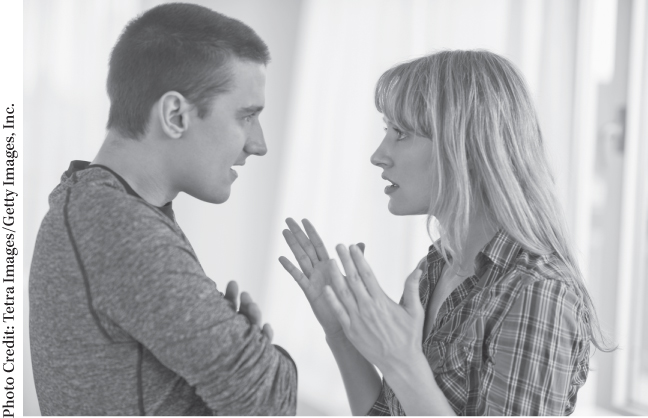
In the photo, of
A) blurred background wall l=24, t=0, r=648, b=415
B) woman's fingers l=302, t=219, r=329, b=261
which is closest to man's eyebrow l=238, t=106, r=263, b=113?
woman's fingers l=302, t=219, r=329, b=261

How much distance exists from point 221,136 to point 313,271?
1.48 feet

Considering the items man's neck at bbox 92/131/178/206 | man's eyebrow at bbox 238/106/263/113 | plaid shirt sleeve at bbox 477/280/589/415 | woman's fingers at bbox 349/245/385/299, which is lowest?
plaid shirt sleeve at bbox 477/280/589/415

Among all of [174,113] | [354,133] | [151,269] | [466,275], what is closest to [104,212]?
[151,269]

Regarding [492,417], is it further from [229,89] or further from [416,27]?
[416,27]

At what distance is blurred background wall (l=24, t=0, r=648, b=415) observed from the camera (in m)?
2.49

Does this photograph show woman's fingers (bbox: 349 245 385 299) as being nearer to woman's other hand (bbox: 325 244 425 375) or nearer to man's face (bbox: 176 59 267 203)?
woman's other hand (bbox: 325 244 425 375)

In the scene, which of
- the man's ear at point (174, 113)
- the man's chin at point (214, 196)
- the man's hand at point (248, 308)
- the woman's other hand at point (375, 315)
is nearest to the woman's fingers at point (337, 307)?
the woman's other hand at point (375, 315)

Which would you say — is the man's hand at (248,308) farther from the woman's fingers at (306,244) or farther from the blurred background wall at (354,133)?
the blurred background wall at (354,133)

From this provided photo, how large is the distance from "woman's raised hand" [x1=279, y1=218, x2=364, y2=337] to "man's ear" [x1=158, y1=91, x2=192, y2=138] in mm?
441

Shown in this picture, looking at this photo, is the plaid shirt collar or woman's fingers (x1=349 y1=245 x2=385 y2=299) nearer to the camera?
woman's fingers (x1=349 y1=245 x2=385 y2=299)

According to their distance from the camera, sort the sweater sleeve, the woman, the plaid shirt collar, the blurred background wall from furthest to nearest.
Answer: the blurred background wall → the plaid shirt collar → the woman → the sweater sleeve

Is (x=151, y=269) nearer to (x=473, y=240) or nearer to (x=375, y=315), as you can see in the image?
(x=375, y=315)

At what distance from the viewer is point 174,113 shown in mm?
1104

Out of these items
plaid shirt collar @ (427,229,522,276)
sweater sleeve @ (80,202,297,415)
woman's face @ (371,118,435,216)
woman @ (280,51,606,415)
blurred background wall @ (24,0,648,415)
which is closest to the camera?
sweater sleeve @ (80,202,297,415)
